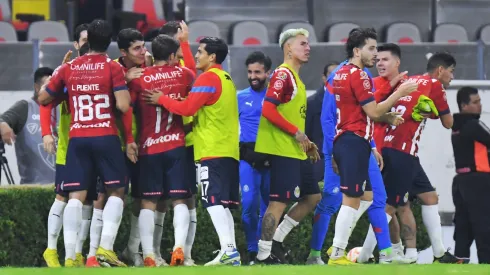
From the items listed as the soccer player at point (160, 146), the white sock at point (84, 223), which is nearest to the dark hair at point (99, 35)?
the soccer player at point (160, 146)

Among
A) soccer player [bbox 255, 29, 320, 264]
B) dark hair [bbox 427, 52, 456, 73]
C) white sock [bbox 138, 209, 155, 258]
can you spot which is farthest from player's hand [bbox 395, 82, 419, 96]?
white sock [bbox 138, 209, 155, 258]

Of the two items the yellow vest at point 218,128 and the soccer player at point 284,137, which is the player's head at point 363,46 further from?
the yellow vest at point 218,128

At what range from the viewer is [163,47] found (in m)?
11.1

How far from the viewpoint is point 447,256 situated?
12.1 m

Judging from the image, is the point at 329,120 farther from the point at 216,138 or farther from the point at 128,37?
the point at 128,37

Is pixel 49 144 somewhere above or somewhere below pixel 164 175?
above

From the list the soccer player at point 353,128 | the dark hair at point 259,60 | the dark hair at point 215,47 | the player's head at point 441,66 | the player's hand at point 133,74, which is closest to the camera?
the soccer player at point 353,128

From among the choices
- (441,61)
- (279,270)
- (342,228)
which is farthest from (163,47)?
(441,61)

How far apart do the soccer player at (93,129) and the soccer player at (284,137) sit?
1.33 metres

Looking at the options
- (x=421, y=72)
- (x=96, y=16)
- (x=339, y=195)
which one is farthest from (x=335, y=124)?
(x=96, y=16)

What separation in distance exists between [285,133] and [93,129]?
173 cm

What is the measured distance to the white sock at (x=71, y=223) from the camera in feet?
35.1

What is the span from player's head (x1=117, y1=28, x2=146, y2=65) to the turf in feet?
7.47

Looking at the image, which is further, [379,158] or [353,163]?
[379,158]
